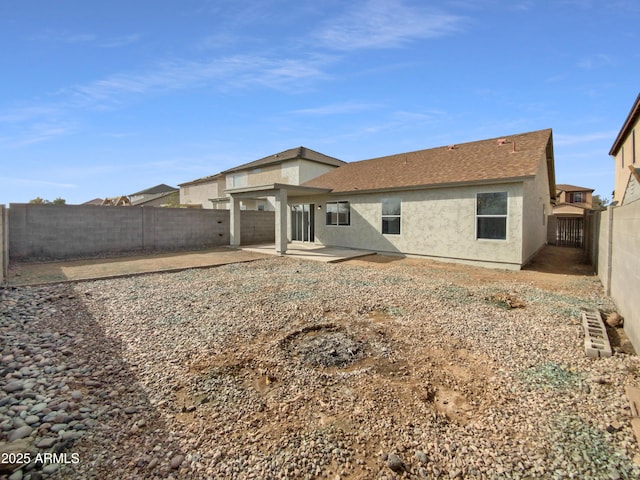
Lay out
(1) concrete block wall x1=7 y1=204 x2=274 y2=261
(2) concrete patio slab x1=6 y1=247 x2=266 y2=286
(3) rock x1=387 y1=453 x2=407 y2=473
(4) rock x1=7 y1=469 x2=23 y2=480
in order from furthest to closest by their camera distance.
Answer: (1) concrete block wall x1=7 y1=204 x2=274 y2=261 < (2) concrete patio slab x1=6 y1=247 x2=266 y2=286 < (3) rock x1=387 y1=453 x2=407 y2=473 < (4) rock x1=7 y1=469 x2=23 y2=480

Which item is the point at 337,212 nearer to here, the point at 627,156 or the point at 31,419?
the point at 31,419

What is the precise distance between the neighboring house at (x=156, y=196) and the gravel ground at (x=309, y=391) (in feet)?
127

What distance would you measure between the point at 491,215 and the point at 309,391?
10.1 metres

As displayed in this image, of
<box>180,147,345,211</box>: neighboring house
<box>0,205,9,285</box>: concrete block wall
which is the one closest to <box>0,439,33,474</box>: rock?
<box>0,205,9,285</box>: concrete block wall

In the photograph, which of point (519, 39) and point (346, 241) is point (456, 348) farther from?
point (346, 241)

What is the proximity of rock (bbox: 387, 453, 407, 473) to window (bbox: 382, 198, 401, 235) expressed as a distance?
11.6 metres

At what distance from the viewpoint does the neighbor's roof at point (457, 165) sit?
11.0 metres

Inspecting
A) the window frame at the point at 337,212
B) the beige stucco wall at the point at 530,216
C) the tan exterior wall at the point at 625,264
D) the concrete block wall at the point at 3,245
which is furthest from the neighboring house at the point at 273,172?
the tan exterior wall at the point at 625,264

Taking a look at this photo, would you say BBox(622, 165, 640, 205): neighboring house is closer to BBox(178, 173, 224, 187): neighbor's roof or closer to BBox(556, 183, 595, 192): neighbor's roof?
BBox(178, 173, 224, 187): neighbor's roof

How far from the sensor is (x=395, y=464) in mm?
2336

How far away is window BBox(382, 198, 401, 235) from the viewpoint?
1349cm

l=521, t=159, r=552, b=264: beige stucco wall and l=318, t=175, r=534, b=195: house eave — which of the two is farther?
l=521, t=159, r=552, b=264: beige stucco wall

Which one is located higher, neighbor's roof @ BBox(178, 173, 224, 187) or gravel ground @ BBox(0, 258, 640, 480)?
neighbor's roof @ BBox(178, 173, 224, 187)

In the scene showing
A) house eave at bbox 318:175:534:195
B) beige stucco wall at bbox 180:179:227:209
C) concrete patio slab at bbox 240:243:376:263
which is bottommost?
concrete patio slab at bbox 240:243:376:263
